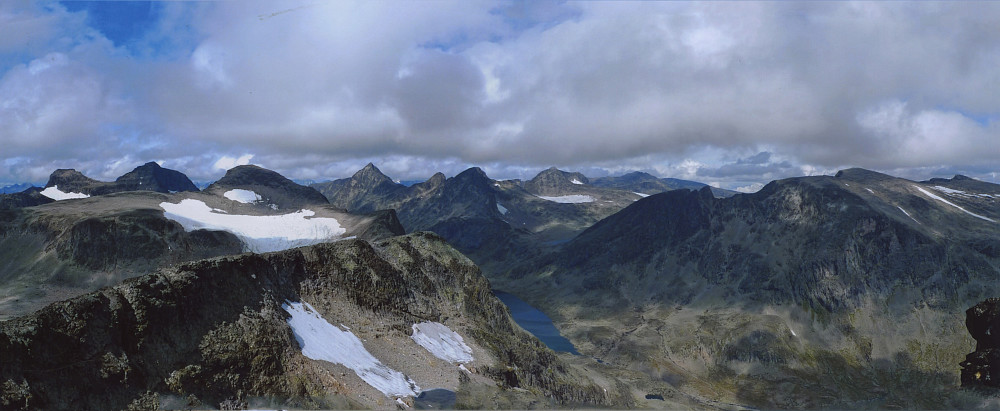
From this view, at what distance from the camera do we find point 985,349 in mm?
78438

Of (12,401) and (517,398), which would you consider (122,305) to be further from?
(517,398)

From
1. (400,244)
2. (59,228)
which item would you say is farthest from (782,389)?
(59,228)

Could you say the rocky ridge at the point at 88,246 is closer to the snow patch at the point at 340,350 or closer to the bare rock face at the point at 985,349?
the snow patch at the point at 340,350

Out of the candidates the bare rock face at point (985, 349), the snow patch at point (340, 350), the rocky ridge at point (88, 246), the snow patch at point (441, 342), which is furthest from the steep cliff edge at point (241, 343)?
the rocky ridge at point (88, 246)

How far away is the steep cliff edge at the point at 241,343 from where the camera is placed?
3038 centimetres

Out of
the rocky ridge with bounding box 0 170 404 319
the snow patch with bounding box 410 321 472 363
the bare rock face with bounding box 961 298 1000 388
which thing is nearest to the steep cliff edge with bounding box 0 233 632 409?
the snow patch with bounding box 410 321 472 363

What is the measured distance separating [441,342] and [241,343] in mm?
33426

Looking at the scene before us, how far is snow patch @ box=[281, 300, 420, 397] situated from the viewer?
161 feet

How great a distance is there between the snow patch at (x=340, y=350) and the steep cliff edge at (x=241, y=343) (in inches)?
49.5

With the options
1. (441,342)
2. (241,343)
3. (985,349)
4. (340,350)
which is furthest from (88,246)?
(985,349)

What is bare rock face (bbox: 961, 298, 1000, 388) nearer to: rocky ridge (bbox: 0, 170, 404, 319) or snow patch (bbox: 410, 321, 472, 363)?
snow patch (bbox: 410, 321, 472, 363)

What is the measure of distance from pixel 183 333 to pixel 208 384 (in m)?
5.35

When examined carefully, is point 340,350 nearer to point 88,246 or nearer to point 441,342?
point 441,342

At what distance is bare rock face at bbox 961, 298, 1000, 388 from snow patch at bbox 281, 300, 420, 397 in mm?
89391
